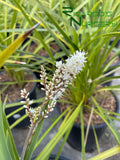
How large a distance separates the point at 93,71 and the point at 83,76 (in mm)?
148

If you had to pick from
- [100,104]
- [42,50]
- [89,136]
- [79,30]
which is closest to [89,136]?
[89,136]

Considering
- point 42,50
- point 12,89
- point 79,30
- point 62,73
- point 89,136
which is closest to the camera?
point 62,73

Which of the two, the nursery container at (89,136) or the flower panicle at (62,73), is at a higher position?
the flower panicle at (62,73)

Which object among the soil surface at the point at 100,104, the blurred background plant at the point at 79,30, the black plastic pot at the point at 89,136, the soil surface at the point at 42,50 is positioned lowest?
the black plastic pot at the point at 89,136

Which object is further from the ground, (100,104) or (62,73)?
(62,73)

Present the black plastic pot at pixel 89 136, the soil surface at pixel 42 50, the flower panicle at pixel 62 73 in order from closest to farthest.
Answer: the flower panicle at pixel 62 73
the black plastic pot at pixel 89 136
the soil surface at pixel 42 50

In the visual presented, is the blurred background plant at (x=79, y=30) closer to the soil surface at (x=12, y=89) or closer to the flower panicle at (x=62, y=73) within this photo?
the flower panicle at (x=62, y=73)

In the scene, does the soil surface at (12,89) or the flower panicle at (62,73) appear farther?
the soil surface at (12,89)

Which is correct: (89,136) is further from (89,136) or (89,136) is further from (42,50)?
(42,50)

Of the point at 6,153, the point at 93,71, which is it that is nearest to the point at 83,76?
the point at 93,71

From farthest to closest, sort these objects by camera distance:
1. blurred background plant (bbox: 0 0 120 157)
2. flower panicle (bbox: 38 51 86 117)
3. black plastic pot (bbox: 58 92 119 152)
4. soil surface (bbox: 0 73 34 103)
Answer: soil surface (bbox: 0 73 34 103)
black plastic pot (bbox: 58 92 119 152)
blurred background plant (bbox: 0 0 120 157)
flower panicle (bbox: 38 51 86 117)

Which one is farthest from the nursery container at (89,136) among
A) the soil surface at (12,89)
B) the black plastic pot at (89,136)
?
the soil surface at (12,89)

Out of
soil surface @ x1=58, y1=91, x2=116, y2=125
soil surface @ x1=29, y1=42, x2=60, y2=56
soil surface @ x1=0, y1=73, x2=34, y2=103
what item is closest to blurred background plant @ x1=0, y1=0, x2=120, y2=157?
soil surface @ x1=58, y1=91, x2=116, y2=125

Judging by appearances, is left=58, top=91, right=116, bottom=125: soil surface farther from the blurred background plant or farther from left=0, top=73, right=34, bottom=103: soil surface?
left=0, top=73, right=34, bottom=103: soil surface
